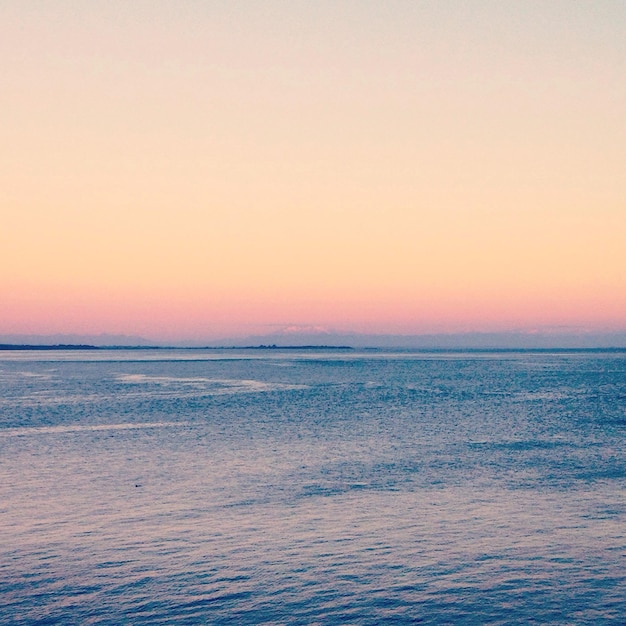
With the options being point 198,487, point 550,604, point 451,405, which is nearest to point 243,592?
point 550,604

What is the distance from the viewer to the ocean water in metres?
16.4

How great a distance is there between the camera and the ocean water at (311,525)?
53.8 ft

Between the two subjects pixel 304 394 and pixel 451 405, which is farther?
pixel 304 394

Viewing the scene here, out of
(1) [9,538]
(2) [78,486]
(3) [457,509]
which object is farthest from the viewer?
(2) [78,486]

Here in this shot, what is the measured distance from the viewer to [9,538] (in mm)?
21016

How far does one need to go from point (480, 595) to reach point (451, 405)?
52712 mm

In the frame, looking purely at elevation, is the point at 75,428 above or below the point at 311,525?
below

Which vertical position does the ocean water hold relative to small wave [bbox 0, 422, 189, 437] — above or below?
above

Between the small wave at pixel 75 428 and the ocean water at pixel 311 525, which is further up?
the ocean water at pixel 311 525

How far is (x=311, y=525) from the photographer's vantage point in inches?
898

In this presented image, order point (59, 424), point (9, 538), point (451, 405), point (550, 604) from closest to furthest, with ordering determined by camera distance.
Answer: point (550, 604)
point (9, 538)
point (59, 424)
point (451, 405)

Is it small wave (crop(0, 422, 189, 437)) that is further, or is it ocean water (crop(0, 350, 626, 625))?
small wave (crop(0, 422, 189, 437))

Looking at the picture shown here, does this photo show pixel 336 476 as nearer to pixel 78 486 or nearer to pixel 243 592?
pixel 78 486

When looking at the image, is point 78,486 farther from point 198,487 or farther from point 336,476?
Answer: point 336,476
